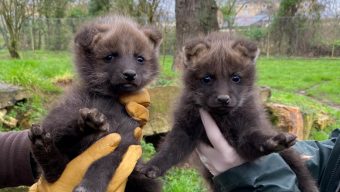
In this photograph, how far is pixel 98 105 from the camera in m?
3.30

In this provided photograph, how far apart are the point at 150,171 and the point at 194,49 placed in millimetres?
943

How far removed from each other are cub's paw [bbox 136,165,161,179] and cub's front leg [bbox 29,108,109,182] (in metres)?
0.36

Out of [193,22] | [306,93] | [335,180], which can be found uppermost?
[193,22]

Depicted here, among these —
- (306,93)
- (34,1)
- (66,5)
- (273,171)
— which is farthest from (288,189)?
(66,5)

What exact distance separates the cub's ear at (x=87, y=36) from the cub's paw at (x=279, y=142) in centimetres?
141

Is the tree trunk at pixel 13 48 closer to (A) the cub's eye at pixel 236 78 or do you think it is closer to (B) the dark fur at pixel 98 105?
(B) the dark fur at pixel 98 105

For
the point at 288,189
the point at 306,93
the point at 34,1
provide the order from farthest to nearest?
the point at 34,1
the point at 306,93
the point at 288,189

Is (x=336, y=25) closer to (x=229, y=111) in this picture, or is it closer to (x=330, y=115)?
(x=330, y=115)

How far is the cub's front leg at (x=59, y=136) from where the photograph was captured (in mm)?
2969

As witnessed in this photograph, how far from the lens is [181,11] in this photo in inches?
347

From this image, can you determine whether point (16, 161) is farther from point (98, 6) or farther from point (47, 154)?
point (98, 6)

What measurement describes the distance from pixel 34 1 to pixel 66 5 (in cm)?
766

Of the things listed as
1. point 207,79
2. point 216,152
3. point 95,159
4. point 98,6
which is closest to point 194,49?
point 207,79

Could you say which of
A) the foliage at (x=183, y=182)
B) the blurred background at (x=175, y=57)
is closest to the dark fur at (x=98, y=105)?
the blurred background at (x=175, y=57)
